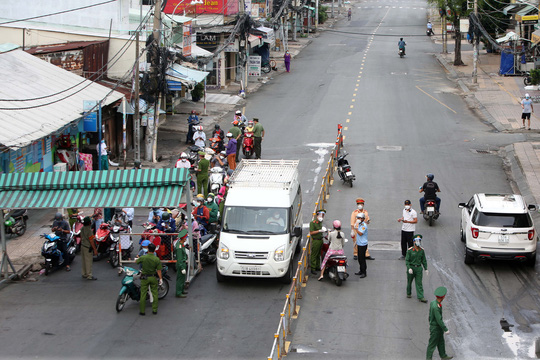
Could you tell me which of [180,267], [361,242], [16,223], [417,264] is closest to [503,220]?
[417,264]

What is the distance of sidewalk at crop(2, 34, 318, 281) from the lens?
67.3ft

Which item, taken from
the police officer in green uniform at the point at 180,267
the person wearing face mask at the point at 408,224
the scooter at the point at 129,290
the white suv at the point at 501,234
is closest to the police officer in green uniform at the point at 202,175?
the police officer in green uniform at the point at 180,267

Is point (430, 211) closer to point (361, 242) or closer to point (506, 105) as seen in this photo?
point (361, 242)

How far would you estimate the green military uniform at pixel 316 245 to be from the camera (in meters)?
18.8

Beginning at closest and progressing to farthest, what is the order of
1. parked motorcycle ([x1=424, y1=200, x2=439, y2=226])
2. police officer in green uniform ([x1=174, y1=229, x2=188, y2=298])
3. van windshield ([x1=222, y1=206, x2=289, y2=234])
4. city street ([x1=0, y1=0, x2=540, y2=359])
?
city street ([x1=0, y1=0, x2=540, y2=359]), police officer in green uniform ([x1=174, y1=229, x2=188, y2=298]), van windshield ([x1=222, y1=206, x2=289, y2=234]), parked motorcycle ([x1=424, y1=200, x2=439, y2=226])

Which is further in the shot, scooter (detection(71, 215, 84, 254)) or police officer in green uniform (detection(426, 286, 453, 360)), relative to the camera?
scooter (detection(71, 215, 84, 254))

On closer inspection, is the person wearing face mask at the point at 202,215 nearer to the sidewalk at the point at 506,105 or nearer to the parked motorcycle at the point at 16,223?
the parked motorcycle at the point at 16,223

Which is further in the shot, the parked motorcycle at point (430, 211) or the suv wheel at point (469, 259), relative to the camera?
the parked motorcycle at point (430, 211)

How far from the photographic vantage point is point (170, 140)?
1374 inches

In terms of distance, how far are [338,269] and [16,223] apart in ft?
32.5

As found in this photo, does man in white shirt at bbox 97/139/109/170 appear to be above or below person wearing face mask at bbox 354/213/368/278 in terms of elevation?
above

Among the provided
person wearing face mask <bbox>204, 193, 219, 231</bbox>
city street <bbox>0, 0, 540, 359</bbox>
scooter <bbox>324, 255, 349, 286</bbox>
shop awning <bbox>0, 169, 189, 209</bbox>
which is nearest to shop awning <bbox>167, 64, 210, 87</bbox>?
city street <bbox>0, 0, 540, 359</bbox>

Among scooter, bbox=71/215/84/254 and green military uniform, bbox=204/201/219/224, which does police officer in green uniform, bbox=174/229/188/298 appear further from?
scooter, bbox=71/215/84/254

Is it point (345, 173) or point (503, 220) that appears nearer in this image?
point (503, 220)
